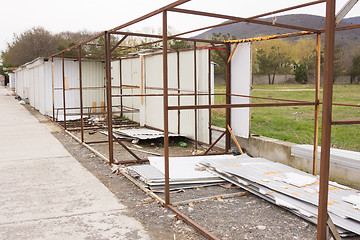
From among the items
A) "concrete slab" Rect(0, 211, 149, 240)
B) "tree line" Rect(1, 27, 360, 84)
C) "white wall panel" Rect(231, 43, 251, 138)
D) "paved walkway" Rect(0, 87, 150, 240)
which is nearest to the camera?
"concrete slab" Rect(0, 211, 149, 240)

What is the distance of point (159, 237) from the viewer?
4.20 m

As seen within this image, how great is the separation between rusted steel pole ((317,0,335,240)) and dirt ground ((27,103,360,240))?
1.15 metres

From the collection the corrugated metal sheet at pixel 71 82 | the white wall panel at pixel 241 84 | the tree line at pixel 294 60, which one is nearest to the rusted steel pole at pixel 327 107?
the white wall panel at pixel 241 84

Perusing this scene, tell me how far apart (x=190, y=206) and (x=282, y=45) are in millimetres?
39604

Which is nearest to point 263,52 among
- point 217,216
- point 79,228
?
point 217,216

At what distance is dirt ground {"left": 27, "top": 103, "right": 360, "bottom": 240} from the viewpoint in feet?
14.0

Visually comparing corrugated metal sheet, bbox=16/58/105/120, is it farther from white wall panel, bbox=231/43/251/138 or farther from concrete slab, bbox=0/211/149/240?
concrete slab, bbox=0/211/149/240

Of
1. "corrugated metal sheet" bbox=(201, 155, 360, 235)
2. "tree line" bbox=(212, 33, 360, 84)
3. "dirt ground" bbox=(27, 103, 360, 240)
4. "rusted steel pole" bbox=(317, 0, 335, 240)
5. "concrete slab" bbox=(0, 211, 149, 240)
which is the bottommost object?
"concrete slab" bbox=(0, 211, 149, 240)

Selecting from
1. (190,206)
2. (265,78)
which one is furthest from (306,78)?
(190,206)

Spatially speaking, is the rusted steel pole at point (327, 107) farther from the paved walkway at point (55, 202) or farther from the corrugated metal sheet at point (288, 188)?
the paved walkway at point (55, 202)

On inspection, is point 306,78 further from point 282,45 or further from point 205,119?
point 205,119

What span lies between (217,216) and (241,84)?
4.12 metres

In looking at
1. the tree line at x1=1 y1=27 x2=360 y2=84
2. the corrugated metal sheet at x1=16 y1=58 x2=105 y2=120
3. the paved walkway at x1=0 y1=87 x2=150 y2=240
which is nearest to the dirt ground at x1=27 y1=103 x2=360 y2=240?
the paved walkway at x1=0 y1=87 x2=150 y2=240

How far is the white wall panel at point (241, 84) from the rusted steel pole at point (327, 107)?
16.1 ft
